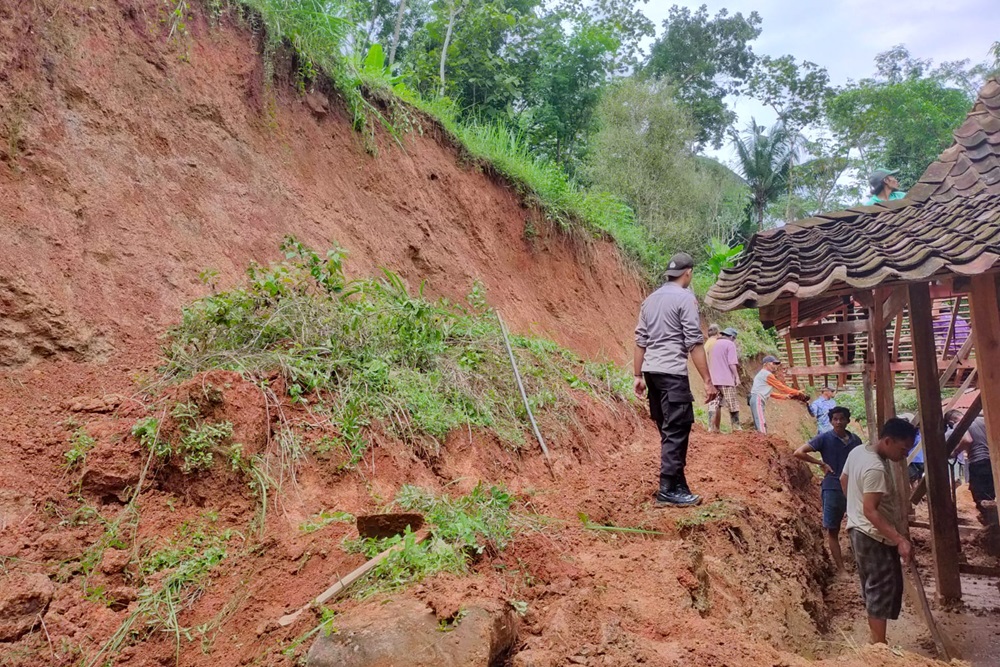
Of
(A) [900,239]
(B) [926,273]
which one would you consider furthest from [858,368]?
(B) [926,273]

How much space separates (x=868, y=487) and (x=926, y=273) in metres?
1.73

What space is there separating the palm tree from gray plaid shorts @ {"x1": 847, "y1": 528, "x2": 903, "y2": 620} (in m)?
22.2

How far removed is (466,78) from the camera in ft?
47.5

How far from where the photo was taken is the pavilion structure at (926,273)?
3941 millimetres

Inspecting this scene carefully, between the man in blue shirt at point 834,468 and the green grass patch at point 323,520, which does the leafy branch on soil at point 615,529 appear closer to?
the green grass patch at point 323,520

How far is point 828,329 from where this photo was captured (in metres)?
7.15

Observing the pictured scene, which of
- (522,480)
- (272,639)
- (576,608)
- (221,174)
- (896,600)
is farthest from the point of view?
(221,174)

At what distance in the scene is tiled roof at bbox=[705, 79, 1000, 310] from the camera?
12.6 ft

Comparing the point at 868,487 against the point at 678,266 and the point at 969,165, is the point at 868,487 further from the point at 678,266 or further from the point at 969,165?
the point at 969,165

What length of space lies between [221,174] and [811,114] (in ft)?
96.4

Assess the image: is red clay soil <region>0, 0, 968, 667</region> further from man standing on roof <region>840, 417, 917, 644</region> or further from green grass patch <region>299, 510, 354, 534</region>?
man standing on roof <region>840, 417, 917, 644</region>

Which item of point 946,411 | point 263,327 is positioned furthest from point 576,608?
point 946,411

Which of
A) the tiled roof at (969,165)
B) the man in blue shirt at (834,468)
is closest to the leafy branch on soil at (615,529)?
the tiled roof at (969,165)

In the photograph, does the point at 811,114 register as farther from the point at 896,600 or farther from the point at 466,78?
the point at 896,600
